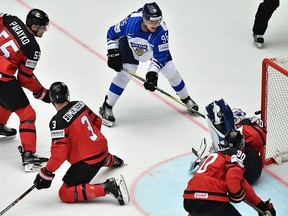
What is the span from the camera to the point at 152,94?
6387mm

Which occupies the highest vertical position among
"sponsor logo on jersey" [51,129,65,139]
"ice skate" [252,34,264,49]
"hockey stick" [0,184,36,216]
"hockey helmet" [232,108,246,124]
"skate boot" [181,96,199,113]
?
"sponsor logo on jersey" [51,129,65,139]

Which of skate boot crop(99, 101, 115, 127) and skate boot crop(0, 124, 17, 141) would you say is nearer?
skate boot crop(0, 124, 17, 141)

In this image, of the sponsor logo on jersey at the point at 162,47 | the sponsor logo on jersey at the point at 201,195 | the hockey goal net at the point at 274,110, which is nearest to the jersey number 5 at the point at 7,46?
the sponsor logo on jersey at the point at 162,47

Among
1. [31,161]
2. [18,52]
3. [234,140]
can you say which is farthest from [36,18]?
[234,140]

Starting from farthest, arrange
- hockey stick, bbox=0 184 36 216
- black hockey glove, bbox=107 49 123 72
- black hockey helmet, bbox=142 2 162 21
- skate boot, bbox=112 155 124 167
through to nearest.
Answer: black hockey glove, bbox=107 49 123 72 < black hockey helmet, bbox=142 2 162 21 < skate boot, bbox=112 155 124 167 < hockey stick, bbox=0 184 36 216

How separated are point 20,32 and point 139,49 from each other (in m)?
0.92

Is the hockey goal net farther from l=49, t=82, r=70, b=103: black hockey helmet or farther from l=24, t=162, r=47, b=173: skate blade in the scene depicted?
l=24, t=162, r=47, b=173: skate blade

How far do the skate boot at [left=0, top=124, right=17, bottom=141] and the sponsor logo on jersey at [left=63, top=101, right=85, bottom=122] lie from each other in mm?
979

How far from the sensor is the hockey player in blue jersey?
5596 millimetres

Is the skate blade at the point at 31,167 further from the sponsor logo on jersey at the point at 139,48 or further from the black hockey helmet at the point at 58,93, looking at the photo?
the sponsor logo on jersey at the point at 139,48

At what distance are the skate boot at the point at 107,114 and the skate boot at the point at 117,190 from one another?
1114 millimetres

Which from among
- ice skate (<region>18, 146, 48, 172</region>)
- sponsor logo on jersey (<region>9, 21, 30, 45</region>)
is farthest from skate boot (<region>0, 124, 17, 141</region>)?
sponsor logo on jersey (<region>9, 21, 30, 45</region>)

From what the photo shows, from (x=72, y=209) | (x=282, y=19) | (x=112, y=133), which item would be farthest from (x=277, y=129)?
(x=282, y=19)

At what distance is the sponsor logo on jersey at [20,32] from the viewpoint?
5.18m
